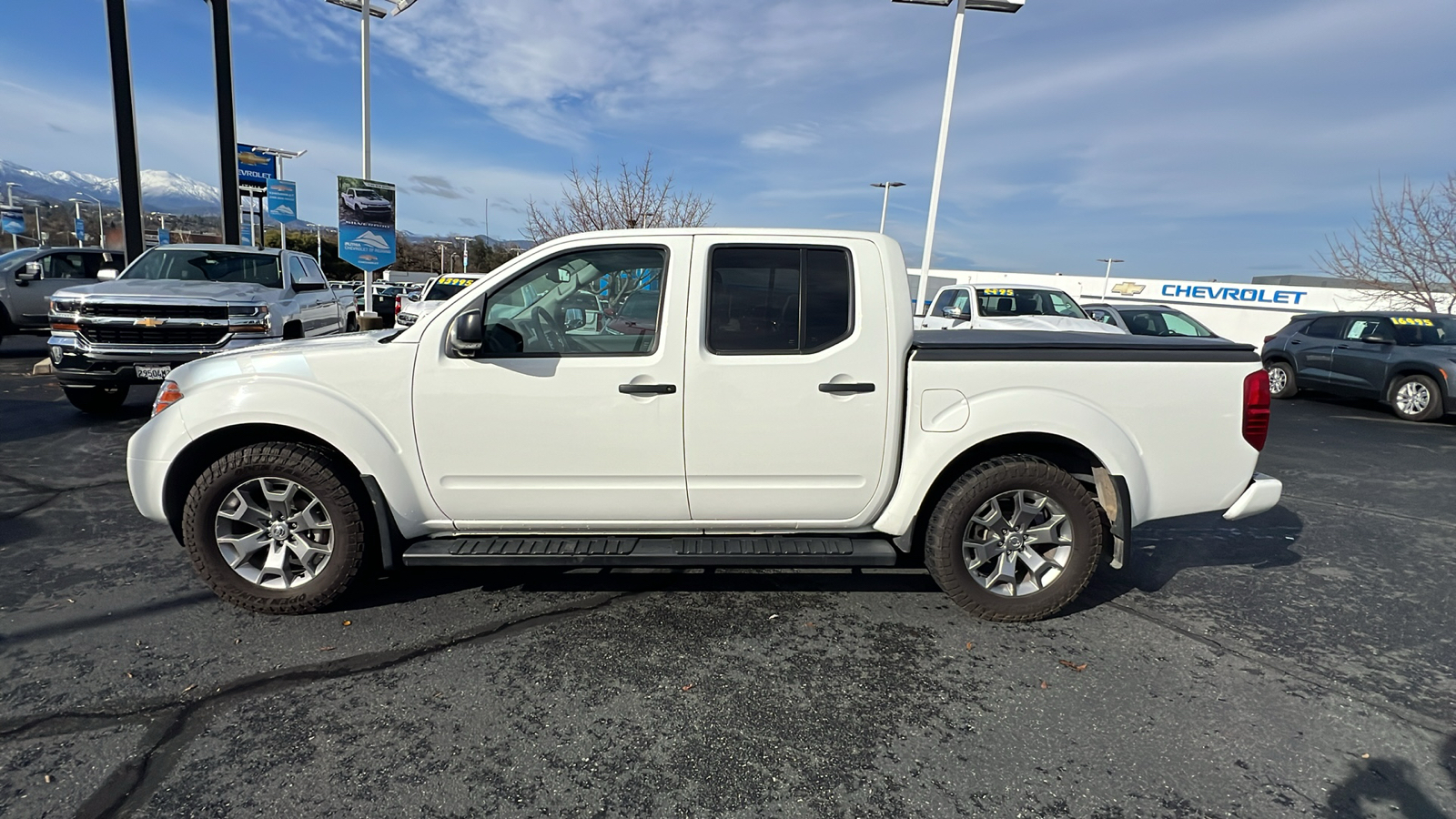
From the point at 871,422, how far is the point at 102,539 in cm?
475

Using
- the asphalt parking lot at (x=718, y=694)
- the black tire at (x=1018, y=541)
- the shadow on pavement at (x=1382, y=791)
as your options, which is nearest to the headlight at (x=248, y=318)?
the asphalt parking lot at (x=718, y=694)

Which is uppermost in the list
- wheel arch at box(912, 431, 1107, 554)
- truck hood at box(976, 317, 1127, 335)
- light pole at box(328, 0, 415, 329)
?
light pole at box(328, 0, 415, 329)

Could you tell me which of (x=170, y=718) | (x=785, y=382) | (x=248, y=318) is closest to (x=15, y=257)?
(x=248, y=318)

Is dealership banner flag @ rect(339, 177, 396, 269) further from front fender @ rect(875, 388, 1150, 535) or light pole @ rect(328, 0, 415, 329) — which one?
front fender @ rect(875, 388, 1150, 535)

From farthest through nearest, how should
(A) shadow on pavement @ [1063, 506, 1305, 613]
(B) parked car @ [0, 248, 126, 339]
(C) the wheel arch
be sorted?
(B) parked car @ [0, 248, 126, 339] → (A) shadow on pavement @ [1063, 506, 1305, 613] → (C) the wheel arch

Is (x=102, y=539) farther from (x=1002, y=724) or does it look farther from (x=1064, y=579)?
(x=1064, y=579)

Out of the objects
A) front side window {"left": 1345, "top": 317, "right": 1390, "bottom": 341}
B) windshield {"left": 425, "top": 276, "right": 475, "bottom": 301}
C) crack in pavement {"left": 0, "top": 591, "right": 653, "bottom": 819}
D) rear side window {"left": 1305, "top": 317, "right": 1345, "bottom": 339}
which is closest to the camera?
crack in pavement {"left": 0, "top": 591, "right": 653, "bottom": 819}

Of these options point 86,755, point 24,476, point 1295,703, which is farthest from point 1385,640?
point 24,476

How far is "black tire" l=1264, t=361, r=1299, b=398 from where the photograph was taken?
12.8 metres

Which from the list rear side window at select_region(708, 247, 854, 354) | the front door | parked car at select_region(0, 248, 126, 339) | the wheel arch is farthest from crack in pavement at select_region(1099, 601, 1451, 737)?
parked car at select_region(0, 248, 126, 339)

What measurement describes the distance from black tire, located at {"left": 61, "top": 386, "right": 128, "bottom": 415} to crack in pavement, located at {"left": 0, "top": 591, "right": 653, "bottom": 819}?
7.12 meters

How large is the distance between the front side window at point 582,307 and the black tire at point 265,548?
980 mm

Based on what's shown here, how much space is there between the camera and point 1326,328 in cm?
1238

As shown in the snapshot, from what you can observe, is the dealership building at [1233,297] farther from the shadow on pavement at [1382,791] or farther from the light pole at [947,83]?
the shadow on pavement at [1382,791]
